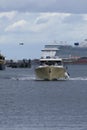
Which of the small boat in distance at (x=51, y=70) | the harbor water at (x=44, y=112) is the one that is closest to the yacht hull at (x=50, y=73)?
the small boat in distance at (x=51, y=70)

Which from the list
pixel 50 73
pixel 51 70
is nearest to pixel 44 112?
pixel 51 70

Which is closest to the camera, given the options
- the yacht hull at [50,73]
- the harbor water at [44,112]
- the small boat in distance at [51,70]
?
the harbor water at [44,112]

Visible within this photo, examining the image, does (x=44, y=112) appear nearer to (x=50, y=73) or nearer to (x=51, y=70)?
(x=51, y=70)

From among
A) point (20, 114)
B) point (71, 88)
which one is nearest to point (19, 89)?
point (71, 88)

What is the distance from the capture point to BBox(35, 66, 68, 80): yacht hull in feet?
341

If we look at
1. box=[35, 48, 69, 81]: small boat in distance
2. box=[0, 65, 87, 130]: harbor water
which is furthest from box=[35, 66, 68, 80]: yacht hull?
box=[0, 65, 87, 130]: harbor water

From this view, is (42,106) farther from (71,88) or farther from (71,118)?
(71,88)

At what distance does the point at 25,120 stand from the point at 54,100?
20.9 metres

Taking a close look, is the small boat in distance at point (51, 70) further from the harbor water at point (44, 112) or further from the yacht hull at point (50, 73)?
the harbor water at point (44, 112)

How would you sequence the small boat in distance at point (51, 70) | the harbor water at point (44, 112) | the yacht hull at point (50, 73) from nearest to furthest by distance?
the harbor water at point (44, 112), the yacht hull at point (50, 73), the small boat in distance at point (51, 70)

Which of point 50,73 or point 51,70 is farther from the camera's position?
point 50,73

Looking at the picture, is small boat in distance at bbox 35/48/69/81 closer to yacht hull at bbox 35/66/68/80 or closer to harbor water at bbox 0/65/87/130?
yacht hull at bbox 35/66/68/80

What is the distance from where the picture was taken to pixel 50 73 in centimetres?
10556

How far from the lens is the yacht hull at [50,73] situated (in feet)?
341
